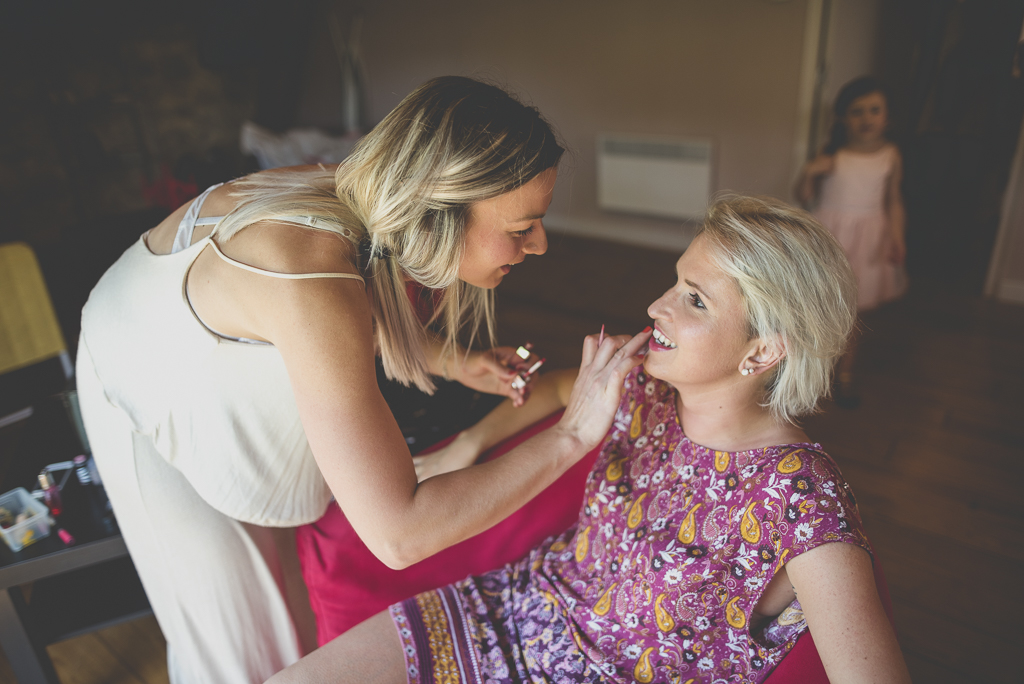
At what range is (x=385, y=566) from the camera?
4.91 ft

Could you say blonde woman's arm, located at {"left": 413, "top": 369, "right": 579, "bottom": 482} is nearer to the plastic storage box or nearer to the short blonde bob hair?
the short blonde bob hair

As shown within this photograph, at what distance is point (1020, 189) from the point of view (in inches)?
144

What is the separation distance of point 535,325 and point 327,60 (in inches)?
173

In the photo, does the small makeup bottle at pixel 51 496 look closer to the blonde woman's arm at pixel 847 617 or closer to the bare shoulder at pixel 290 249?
the bare shoulder at pixel 290 249

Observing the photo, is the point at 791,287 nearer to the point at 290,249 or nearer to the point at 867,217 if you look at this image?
the point at 290,249

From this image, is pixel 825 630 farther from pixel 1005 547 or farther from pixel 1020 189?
pixel 1020 189

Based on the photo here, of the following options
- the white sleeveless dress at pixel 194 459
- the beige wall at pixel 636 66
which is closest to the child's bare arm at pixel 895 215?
the beige wall at pixel 636 66

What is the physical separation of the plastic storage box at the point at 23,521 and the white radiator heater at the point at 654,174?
13.1 feet

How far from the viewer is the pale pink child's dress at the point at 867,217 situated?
3123 millimetres

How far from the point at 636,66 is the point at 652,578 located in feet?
14.4

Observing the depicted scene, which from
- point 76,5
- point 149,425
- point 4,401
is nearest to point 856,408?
point 149,425

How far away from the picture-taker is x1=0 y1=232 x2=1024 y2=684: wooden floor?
190 cm

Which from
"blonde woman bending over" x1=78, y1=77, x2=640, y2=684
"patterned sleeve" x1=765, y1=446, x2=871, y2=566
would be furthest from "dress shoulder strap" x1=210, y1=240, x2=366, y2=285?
"patterned sleeve" x1=765, y1=446, x2=871, y2=566

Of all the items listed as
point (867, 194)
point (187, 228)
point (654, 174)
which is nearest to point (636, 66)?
point (654, 174)
